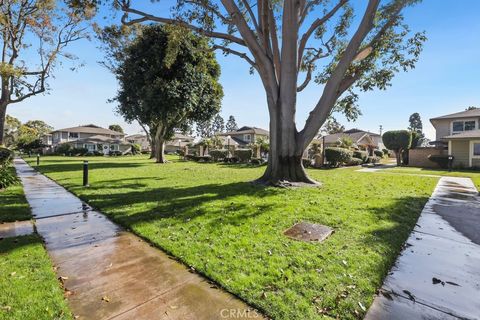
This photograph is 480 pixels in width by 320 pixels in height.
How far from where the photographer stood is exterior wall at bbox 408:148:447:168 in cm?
2317

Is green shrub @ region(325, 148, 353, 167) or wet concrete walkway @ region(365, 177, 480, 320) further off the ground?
green shrub @ region(325, 148, 353, 167)

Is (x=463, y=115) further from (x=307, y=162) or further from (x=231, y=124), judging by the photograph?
(x=231, y=124)

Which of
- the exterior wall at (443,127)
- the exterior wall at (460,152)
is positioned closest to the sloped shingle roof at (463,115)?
the exterior wall at (443,127)

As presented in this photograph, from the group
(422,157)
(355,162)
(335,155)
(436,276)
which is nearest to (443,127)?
(422,157)

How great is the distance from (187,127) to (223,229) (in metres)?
24.4

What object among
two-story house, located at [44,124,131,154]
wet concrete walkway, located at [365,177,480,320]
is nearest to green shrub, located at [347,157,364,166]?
wet concrete walkway, located at [365,177,480,320]

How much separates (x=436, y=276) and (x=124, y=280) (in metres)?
4.18

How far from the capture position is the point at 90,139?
176 ft

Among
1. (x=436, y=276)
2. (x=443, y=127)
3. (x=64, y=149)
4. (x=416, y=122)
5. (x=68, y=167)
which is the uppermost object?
(x=416, y=122)

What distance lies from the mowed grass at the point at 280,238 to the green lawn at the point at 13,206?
4.93 ft

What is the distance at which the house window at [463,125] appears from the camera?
24.3 meters

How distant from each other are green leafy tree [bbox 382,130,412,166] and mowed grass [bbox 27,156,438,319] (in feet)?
62.1

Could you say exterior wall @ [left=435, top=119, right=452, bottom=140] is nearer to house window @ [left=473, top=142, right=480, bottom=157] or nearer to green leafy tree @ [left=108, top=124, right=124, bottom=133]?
house window @ [left=473, top=142, right=480, bottom=157]

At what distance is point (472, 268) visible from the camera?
12.3 feet
